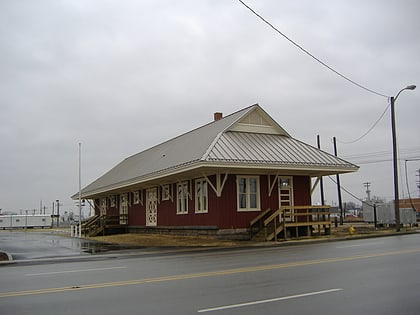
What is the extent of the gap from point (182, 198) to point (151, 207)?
211 inches

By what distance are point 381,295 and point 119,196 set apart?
34809 millimetres

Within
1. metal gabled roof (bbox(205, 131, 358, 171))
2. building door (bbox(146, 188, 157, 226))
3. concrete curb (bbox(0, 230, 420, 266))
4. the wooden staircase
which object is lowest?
concrete curb (bbox(0, 230, 420, 266))

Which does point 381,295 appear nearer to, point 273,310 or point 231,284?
point 273,310

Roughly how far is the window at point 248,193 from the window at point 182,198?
3748 millimetres

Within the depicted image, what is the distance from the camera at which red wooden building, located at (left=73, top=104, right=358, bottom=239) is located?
945 inches

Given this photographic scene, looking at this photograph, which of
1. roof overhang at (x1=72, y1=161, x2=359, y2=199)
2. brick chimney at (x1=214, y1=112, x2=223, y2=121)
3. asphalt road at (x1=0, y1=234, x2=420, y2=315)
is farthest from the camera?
brick chimney at (x1=214, y1=112, x2=223, y2=121)

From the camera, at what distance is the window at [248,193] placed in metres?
25.4

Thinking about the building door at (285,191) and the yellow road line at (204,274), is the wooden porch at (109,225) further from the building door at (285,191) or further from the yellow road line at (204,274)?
the yellow road line at (204,274)

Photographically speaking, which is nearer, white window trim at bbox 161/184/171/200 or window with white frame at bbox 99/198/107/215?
white window trim at bbox 161/184/171/200

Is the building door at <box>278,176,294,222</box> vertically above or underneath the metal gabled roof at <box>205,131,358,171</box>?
underneath

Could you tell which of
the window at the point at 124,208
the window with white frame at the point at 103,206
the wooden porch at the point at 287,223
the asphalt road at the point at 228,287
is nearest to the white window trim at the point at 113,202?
the window at the point at 124,208

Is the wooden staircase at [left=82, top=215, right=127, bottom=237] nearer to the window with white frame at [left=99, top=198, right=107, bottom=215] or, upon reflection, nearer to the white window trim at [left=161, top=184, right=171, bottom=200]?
the window with white frame at [left=99, top=198, right=107, bottom=215]

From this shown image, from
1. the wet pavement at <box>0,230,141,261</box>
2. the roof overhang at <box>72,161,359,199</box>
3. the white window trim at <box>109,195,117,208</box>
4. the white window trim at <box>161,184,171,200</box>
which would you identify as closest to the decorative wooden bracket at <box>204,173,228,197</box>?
the roof overhang at <box>72,161,359,199</box>

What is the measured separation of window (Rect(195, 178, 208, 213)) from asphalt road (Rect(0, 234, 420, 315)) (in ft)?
38.8
